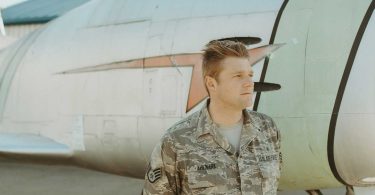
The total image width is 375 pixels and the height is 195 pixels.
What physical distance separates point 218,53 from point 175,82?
2253mm

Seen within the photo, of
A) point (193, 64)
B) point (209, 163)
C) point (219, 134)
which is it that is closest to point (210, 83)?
point (219, 134)

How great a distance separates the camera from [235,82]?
2027 mm

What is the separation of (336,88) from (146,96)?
1685 mm

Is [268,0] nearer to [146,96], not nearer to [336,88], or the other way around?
[336,88]

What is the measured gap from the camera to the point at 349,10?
359 cm

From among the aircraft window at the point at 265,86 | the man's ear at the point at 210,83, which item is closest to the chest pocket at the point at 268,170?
the man's ear at the point at 210,83

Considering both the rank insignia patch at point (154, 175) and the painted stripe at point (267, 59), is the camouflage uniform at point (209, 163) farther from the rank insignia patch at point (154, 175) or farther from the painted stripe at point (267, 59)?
the painted stripe at point (267, 59)

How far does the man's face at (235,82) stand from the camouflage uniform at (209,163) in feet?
0.39

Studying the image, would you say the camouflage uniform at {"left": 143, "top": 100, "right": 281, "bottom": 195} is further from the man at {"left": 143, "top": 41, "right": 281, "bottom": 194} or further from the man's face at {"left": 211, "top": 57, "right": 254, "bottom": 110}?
the man's face at {"left": 211, "top": 57, "right": 254, "bottom": 110}

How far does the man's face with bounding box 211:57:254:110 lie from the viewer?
2.02m

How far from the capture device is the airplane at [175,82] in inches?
138

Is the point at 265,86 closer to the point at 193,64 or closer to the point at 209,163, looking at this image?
the point at 193,64

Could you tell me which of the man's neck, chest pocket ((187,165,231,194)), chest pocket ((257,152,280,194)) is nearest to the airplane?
chest pocket ((257,152,280,194))

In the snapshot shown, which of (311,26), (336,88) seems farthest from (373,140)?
(311,26)
